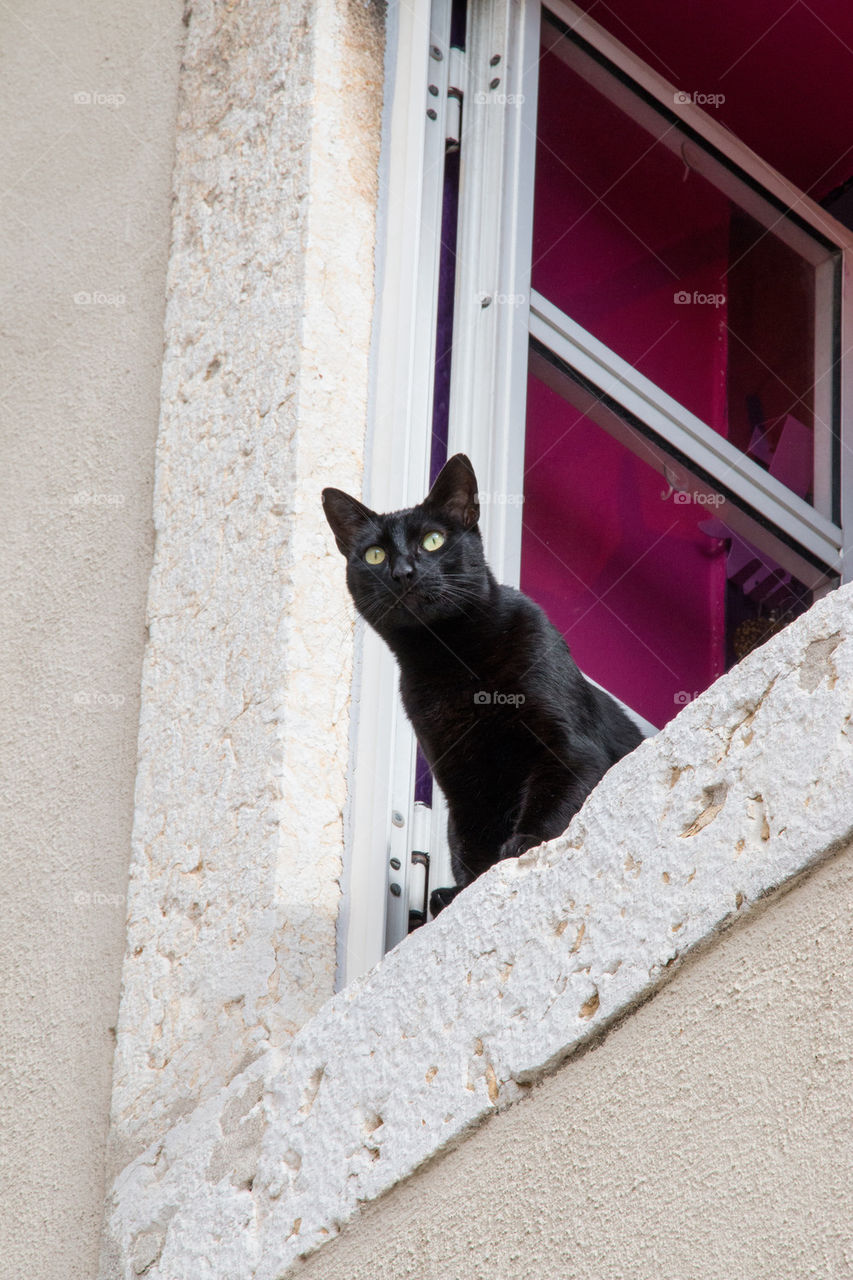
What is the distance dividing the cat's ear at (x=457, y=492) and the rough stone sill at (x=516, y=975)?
2.44 feet

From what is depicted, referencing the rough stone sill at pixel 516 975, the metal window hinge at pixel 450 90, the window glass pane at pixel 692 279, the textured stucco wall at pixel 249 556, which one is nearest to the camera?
the rough stone sill at pixel 516 975

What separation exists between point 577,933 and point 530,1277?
1.16 ft

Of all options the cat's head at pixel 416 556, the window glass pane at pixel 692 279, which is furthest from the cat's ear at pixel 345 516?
the window glass pane at pixel 692 279

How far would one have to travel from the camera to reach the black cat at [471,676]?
6.81 feet

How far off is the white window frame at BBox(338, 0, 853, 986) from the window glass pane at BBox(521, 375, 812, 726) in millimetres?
351

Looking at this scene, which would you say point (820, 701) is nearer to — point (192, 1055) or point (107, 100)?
point (192, 1055)

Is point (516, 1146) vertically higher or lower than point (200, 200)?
lower

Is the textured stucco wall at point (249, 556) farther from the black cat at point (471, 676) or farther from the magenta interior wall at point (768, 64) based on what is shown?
the magenta interior wall at point (768, 64)

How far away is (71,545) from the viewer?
2.60 meters

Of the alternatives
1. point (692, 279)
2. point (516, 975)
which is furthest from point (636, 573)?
point (516, 975)

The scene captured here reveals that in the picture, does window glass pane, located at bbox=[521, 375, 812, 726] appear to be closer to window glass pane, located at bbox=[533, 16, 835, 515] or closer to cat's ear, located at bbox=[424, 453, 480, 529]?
window glass pane, located at bbox=[533, 16, 835, 515]

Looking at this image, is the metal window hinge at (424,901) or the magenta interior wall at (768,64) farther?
the magenta interior wall at (768,64)

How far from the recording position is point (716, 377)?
3244 mm

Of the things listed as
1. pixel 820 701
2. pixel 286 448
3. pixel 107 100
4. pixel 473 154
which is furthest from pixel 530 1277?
pixel 107 100
